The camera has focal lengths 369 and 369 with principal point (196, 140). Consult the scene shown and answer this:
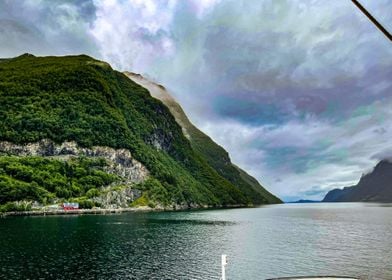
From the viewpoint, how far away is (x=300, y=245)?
Answer: 93.6 m

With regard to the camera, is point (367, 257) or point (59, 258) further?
point (367, 257)

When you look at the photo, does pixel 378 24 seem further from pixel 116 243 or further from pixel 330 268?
pixel 116 243

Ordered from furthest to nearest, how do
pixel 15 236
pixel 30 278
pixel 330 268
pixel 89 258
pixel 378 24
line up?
pixel 15 236, pixel 89 258, pixel 330 268, pixel 30 278, pixel 378 24

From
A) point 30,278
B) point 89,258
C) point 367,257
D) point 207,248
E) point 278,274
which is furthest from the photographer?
point 207,248

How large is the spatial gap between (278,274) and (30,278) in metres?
38.4

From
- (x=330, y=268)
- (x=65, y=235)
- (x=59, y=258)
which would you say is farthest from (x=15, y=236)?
(x=330, y=268)

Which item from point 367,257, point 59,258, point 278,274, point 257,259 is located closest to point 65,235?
point 59,258

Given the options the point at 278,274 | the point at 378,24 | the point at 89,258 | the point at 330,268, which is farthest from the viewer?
the point at 89,258

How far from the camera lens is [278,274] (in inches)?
2397

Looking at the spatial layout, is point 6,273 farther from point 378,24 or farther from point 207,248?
point 378,24

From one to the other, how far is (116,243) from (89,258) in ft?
73.2

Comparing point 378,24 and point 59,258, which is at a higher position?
point 378,24

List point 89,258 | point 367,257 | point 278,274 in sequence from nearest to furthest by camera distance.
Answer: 1. point 278,274
2. point 89,258
3. point 367,257

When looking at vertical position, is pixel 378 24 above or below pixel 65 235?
above
